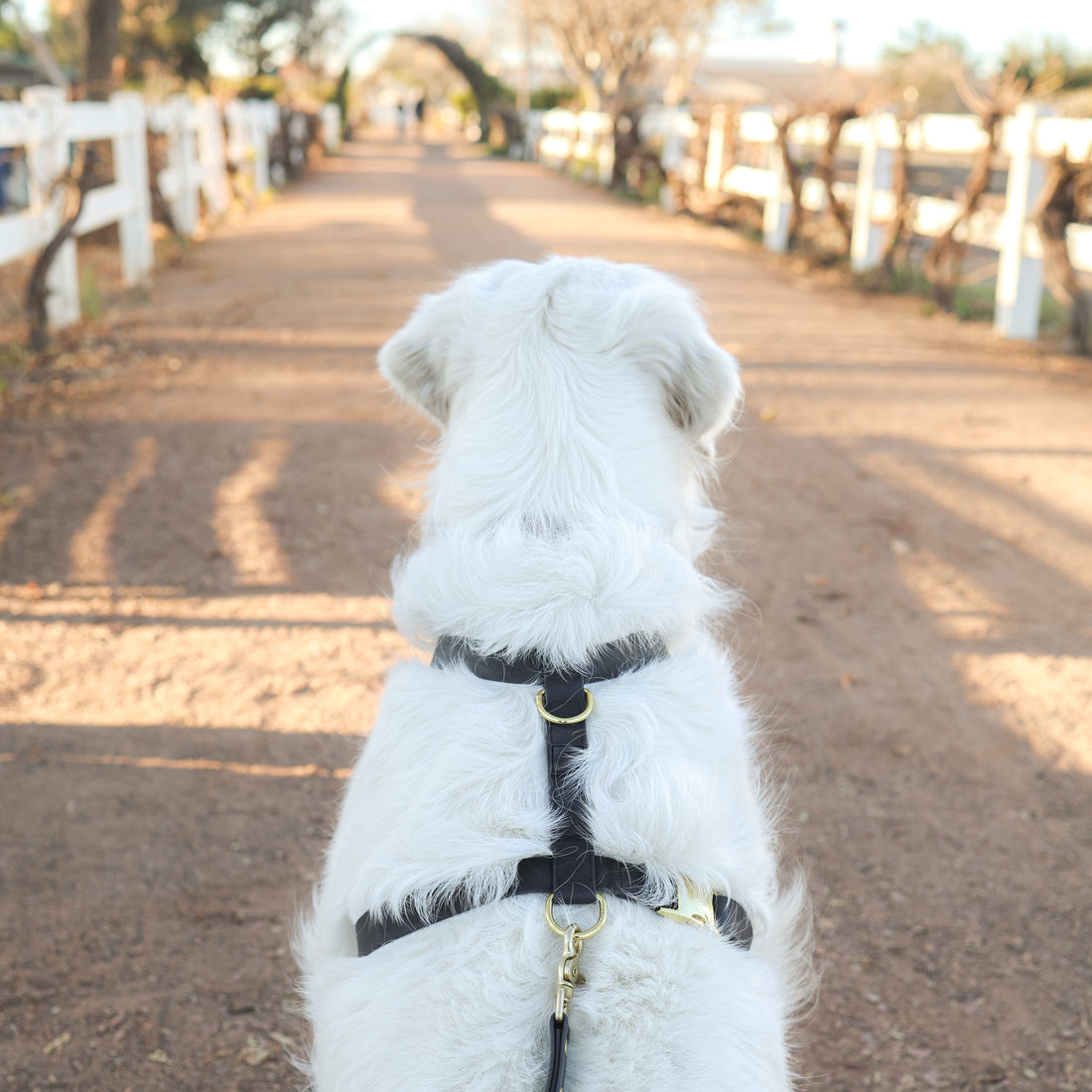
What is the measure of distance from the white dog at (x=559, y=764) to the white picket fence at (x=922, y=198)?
7413 mm

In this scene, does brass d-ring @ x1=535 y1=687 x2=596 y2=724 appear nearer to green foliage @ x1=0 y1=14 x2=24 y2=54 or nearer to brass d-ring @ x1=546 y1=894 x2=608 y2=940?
brass d-ring @ x1=546 y1=894 x2=608 y2=940

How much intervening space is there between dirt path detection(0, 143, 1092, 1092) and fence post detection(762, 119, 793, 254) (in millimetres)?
6785

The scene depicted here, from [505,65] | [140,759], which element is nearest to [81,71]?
[140,759]

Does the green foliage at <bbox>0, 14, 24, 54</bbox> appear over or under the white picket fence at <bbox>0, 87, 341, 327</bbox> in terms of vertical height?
over

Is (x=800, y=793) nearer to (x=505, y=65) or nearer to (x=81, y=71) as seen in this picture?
(x=81, y=71)

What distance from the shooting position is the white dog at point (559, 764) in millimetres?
1386

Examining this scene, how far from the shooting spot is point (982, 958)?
9.06 ft

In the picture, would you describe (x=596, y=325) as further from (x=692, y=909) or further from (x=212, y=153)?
(x=212, y=153)

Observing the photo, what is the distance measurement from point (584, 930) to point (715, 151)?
17.8 metres

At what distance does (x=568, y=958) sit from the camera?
1353 millimetres

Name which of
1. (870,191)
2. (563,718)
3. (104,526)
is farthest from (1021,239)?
(563,718)

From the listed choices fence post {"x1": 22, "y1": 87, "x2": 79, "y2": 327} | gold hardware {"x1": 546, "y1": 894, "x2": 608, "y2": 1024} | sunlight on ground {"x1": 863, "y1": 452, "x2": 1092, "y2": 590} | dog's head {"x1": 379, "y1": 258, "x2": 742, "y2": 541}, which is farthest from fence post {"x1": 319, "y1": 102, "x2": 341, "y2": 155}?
gold hardware {"x1": 546, "y1": 894, "x2": 608, "y2": 1024}

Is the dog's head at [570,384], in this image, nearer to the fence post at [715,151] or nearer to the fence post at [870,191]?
the fence post at [870,191]

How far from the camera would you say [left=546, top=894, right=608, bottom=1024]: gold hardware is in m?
1.32
